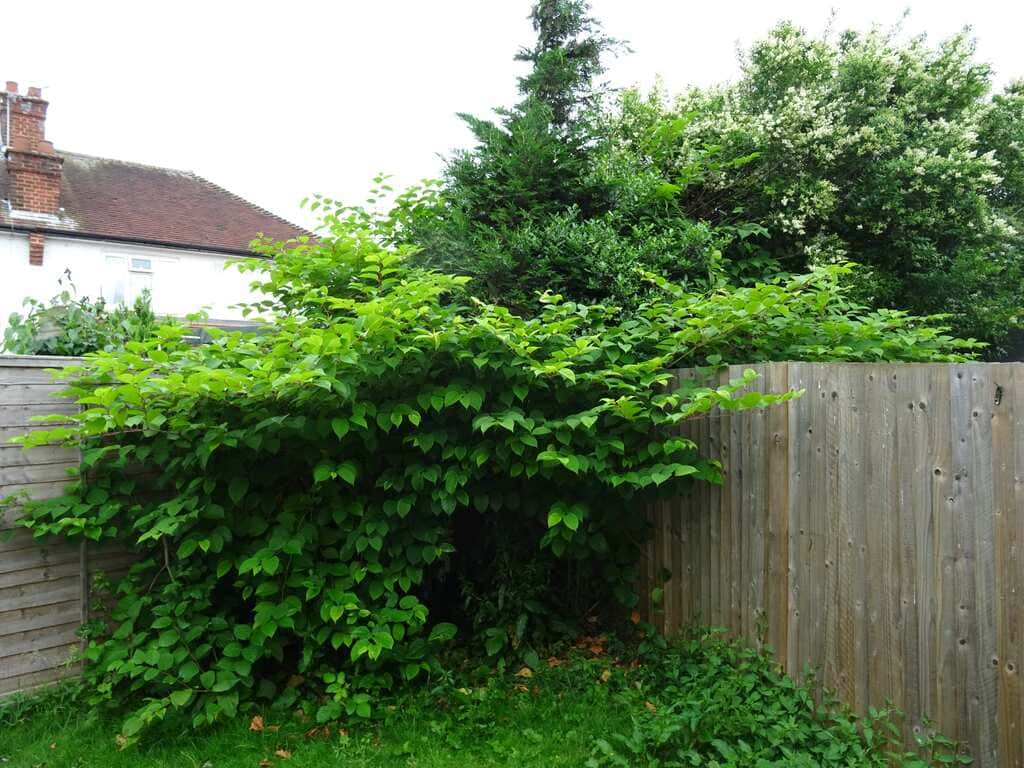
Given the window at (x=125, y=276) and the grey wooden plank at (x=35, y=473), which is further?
the window at (x=125, y=276)

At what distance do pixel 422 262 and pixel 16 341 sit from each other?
2.61 meters

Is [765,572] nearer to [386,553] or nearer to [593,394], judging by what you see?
[593,394]

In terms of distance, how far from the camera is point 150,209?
17.6 metres

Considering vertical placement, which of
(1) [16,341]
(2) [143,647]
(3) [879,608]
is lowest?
(2) [143,647]

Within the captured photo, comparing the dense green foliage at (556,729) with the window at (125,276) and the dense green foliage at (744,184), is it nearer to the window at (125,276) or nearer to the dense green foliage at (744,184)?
the dense green foliage at (744,184)

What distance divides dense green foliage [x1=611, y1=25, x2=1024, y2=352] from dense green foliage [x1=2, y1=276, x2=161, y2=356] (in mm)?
3846

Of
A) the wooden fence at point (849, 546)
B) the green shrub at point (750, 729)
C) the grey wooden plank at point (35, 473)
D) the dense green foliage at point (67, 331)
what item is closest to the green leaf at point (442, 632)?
the green shrub at point (750, 729)

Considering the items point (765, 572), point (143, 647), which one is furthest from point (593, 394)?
point (143, 647)

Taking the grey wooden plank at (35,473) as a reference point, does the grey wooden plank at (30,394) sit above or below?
above

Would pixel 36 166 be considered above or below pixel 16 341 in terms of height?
above

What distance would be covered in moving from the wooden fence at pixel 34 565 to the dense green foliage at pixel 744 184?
2.31 metres

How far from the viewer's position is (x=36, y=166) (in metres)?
15.3

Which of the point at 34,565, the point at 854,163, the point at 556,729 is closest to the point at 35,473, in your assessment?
the point at 34,565

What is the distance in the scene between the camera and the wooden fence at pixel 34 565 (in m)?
3.41
